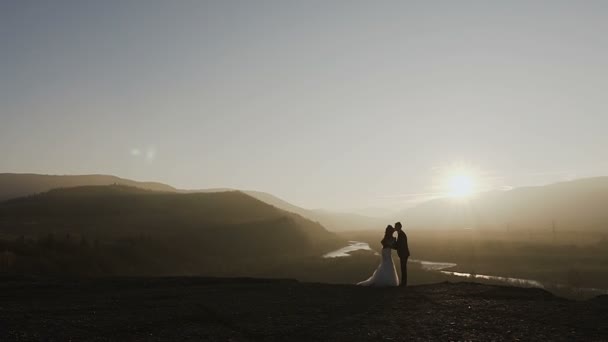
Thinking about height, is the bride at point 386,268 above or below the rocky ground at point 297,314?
above

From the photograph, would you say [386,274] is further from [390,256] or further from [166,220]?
[166,220]

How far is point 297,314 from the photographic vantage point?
57.2 ft

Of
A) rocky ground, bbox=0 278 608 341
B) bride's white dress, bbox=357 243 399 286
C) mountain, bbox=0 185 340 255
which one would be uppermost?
mountain, bbox=0 185 340 255

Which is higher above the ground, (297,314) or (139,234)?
(139,234)

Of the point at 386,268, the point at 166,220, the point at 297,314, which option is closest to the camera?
the point at 297,314

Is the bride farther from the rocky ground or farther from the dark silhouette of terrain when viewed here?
the dark silhouette of terrain

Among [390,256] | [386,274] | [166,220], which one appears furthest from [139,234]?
[390,256]

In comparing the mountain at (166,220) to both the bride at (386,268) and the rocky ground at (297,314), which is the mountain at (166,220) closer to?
the rocky ground at (297,314)

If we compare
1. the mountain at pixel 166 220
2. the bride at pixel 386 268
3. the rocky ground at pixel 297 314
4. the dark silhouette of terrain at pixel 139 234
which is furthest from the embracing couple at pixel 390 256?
the mountain at pixel 166 220

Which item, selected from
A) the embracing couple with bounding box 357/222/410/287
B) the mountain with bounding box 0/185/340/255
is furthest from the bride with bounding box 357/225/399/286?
the mountain with bounding box 0/185/340/255

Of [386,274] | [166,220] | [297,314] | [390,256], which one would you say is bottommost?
[297,314]

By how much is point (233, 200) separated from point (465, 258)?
8515 cm

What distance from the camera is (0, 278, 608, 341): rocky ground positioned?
46.3 ft

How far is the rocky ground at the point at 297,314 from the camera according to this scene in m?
14.1
